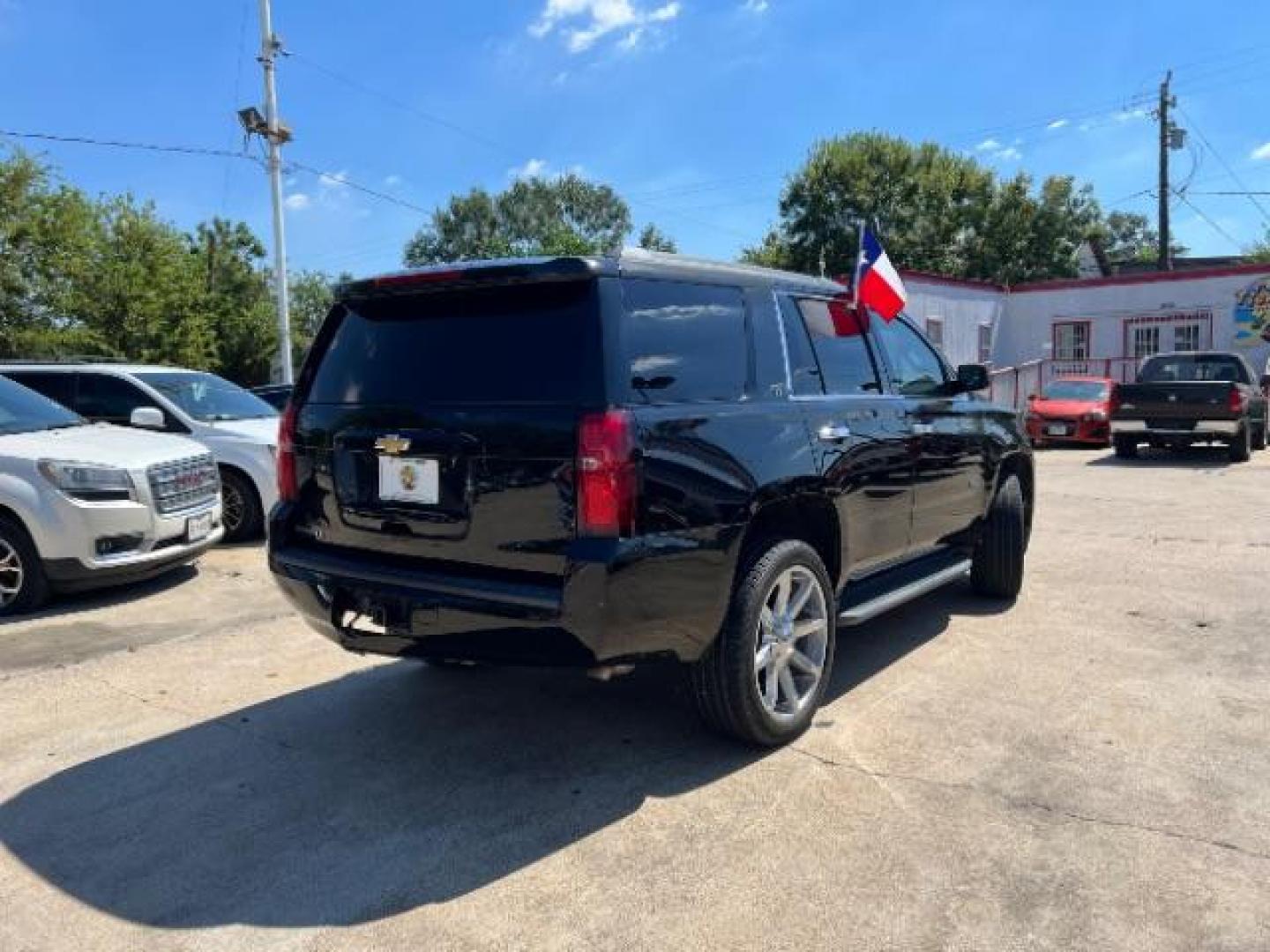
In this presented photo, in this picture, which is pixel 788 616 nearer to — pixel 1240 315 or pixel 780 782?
pixel 780 782

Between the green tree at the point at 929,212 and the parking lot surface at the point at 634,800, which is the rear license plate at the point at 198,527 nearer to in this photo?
the parking lot surface at the point at 634,800

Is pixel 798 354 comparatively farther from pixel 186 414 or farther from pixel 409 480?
pixel 186 414

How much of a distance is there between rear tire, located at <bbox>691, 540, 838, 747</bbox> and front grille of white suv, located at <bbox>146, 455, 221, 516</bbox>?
4.64 metres

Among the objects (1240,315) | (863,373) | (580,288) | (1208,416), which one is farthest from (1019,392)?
(580,288)

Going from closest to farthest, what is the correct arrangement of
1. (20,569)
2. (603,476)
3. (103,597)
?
Result: (603,476) < (20,569) < (103,597)

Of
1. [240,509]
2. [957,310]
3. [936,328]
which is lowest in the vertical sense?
[240,509]

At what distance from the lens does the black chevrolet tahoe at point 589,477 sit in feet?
10.7

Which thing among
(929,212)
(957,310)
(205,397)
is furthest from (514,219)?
(205,397)

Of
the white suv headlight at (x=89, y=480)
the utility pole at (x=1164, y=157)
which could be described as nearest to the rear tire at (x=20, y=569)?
the white suv headlight at (x=89, y=480)

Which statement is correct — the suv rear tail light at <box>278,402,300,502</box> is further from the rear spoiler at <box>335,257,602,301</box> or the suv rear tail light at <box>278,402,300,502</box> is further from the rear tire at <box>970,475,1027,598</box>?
the rear tire at <box>970,475,1027,598</box>

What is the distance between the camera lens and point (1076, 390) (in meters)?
19.4

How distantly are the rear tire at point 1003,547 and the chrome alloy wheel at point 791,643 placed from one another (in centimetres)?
229

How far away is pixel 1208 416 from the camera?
15.2m

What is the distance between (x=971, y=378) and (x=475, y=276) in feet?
10.5
